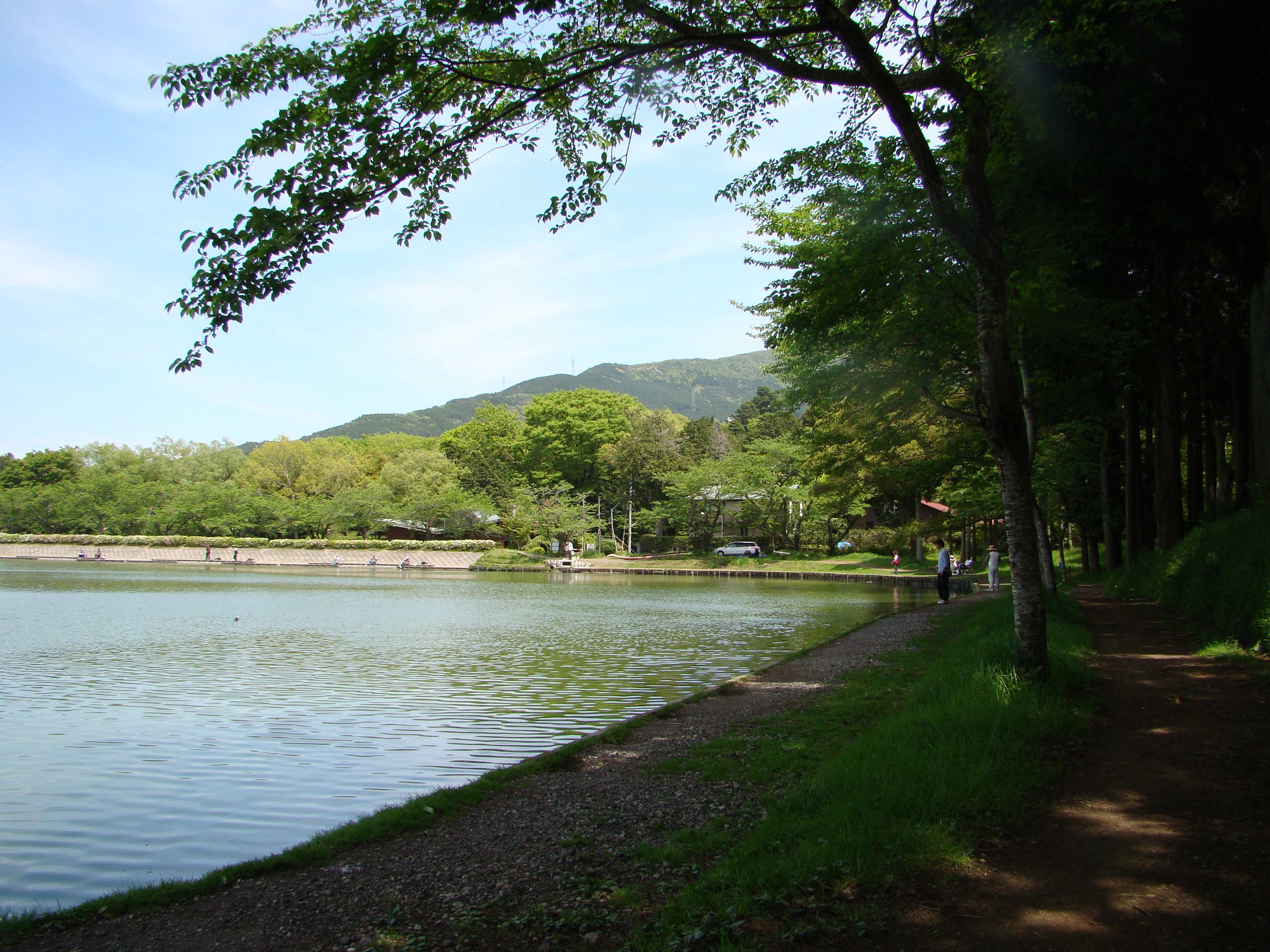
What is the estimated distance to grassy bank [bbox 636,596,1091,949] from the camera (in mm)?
3873

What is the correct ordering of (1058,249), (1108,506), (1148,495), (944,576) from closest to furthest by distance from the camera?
(1058,249), (1108,506), (944,576), (1148,495)

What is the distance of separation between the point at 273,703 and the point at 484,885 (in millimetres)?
7569

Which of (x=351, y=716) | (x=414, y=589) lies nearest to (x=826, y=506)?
(x=414, y=589)

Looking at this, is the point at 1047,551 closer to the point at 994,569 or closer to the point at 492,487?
the point at 994,569

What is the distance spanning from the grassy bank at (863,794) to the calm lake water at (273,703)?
2.91 meters

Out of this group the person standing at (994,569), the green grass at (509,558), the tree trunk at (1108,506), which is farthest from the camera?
the green grass at (509,558)

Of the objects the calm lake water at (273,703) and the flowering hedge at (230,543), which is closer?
the calm lake water at (273,703)

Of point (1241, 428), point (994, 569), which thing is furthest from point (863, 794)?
point (994, 569)

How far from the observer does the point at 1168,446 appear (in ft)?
57.2

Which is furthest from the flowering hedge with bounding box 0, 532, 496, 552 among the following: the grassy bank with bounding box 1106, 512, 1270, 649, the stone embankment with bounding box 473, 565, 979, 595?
the grassy bank with bounding box 1106, 512, 1270, 649

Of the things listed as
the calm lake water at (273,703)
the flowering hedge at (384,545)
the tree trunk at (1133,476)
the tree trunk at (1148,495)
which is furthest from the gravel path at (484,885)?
the flowering hedge at (384,545)

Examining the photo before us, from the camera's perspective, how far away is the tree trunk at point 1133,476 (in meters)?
19.9

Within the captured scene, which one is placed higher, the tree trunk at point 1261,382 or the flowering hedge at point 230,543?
the tree trunk at point 1261,382

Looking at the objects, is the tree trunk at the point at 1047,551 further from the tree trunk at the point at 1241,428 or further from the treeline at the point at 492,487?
the treeline at the point at 492,487
